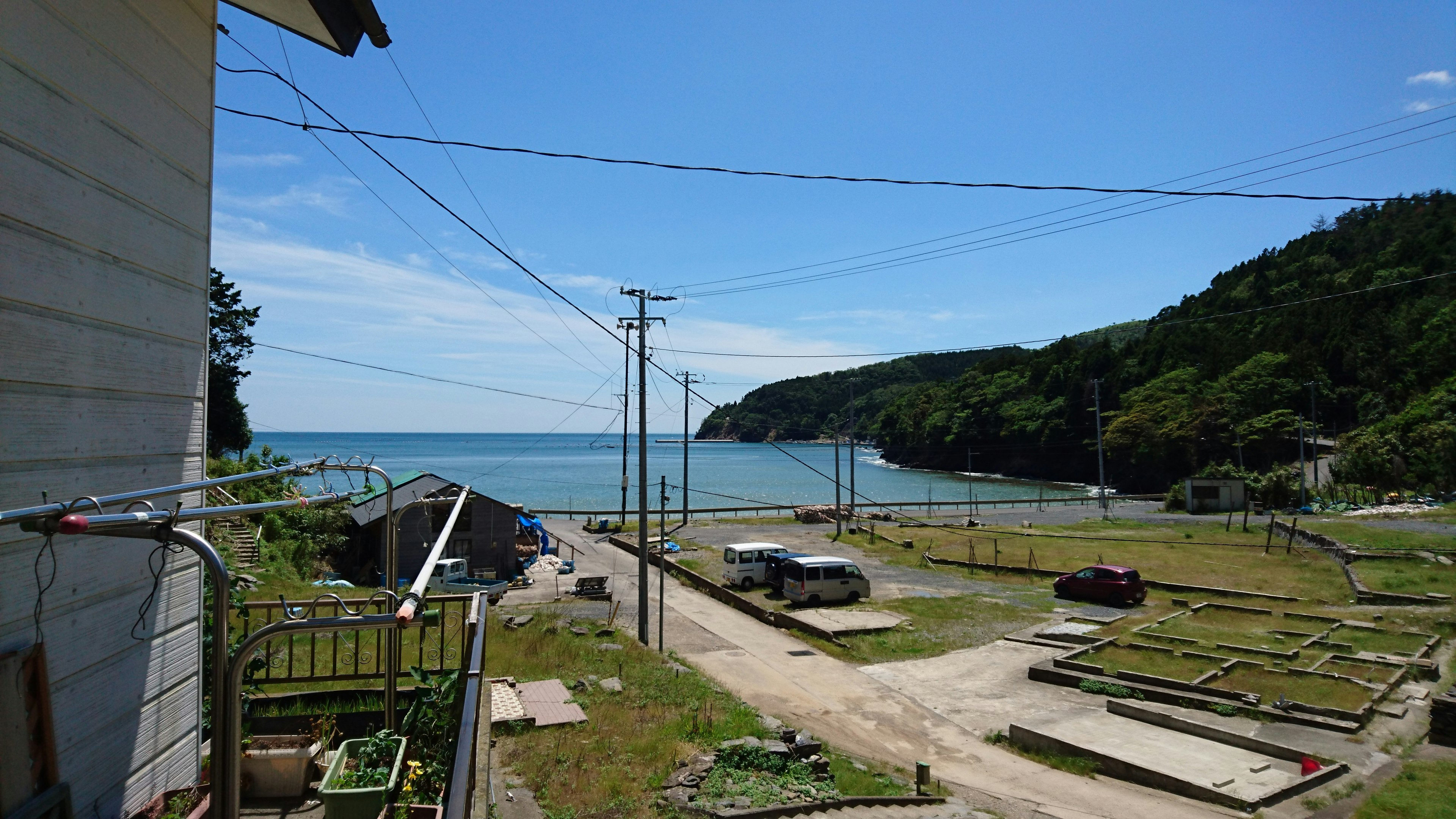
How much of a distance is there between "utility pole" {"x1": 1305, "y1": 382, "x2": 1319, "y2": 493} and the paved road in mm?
54730

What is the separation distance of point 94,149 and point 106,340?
3.57 feet

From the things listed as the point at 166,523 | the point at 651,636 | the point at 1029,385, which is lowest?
the point at 651,636

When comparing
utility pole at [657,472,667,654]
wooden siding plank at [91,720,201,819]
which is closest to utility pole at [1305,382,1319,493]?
utility pole at [657,472,667,654]

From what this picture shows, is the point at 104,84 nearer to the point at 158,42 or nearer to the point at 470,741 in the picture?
the point at 158,42

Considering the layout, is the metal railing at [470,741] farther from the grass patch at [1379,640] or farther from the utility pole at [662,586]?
the grass patch at [1379,640]

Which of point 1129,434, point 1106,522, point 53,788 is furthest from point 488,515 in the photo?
point 1129,434

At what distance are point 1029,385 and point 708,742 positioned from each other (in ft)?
409

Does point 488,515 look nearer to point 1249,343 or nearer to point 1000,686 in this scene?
point 1000,686

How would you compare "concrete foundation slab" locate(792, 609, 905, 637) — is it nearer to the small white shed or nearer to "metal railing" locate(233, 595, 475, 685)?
"metal railing" locate(233, 595, 475, 685)

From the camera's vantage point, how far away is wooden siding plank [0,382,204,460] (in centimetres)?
364

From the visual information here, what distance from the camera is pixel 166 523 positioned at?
2672 millimetres

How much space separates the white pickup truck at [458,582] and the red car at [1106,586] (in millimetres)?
19407

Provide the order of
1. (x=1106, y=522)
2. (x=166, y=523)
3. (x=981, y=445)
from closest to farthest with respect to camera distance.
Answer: (x=166, y=523) < (x=1106, y=522) < (x=981, y=445)

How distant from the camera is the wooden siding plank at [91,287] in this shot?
3.63m
